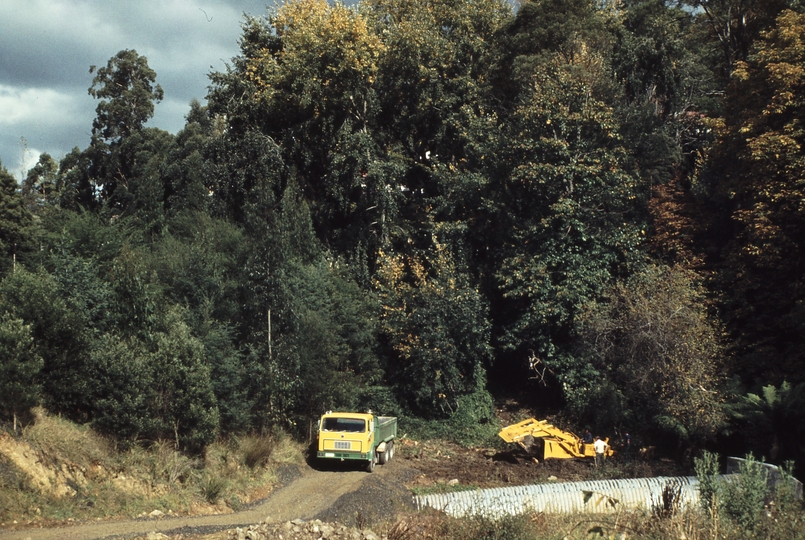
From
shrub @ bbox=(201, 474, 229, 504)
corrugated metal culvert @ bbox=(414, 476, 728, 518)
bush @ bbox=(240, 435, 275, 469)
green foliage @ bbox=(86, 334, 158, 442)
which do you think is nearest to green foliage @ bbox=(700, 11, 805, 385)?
corrugated metal culvert @ bbox=(414, 476, 728, 518)

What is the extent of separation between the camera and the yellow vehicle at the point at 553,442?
25.4 m

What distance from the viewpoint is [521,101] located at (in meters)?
32.4

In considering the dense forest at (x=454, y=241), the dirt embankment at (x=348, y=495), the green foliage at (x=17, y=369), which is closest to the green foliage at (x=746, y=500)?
the dirt embankment at (x=348, y=495)

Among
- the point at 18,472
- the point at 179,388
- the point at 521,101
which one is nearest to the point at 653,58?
the point at 521,101

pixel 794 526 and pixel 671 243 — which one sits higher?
pixel 671 243

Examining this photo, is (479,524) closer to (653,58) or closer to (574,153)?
(574,153)

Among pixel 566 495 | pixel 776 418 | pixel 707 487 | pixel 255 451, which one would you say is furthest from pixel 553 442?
pixel 707 487

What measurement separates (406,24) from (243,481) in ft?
77.2

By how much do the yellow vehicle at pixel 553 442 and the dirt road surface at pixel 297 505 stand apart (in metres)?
4.26

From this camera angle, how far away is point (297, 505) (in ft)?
63.0

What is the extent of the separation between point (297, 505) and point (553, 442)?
406 inches

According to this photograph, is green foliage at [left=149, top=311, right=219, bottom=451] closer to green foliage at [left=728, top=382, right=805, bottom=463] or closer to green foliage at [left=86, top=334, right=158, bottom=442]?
green foliage at [left=86, top=334, right=158, bottom=442]

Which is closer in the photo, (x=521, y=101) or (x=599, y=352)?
(x=599, y=352)

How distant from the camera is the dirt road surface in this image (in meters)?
14.2
